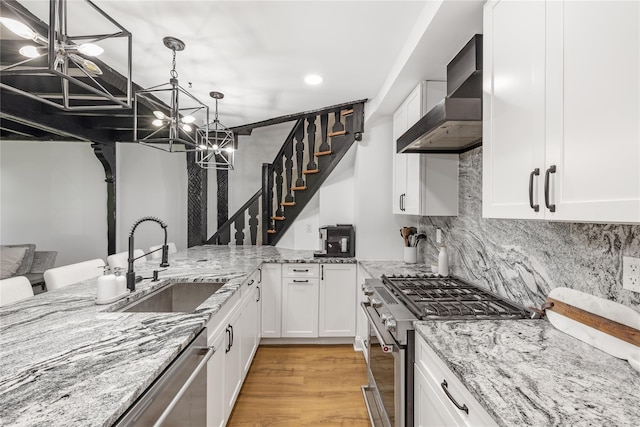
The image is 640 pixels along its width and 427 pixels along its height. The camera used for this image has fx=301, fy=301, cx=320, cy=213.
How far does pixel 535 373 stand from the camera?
917 millimetres

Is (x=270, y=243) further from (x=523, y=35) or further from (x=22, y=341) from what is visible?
(x=523, y=35)

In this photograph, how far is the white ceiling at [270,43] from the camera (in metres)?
1.72

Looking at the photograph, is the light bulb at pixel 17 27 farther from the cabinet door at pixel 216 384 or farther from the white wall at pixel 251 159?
the white wall at pixel 251 159


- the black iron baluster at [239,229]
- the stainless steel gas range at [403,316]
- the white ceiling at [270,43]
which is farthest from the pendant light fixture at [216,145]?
the stainless steel gas range at [403,316]

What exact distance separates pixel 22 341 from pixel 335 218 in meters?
2.92

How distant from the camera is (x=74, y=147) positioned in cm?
Answer: 466

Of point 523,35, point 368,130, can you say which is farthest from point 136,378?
point 368,130

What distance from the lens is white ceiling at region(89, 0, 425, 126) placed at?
1716 mm

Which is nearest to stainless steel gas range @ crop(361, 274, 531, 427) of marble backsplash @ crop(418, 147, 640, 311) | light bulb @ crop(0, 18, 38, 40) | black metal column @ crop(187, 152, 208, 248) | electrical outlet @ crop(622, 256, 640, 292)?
marble backsplash @ crop(418, 147, 640, 311)

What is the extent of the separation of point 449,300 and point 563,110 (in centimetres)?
106

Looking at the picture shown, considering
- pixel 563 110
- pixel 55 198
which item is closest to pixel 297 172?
pixel 563 110

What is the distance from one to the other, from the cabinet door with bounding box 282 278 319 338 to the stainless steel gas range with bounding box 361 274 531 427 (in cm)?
114

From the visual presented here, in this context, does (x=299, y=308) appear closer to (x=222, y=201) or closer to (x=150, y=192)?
(x=222, y=201)

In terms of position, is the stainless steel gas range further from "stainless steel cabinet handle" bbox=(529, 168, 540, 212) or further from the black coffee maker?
the black coffee maker
